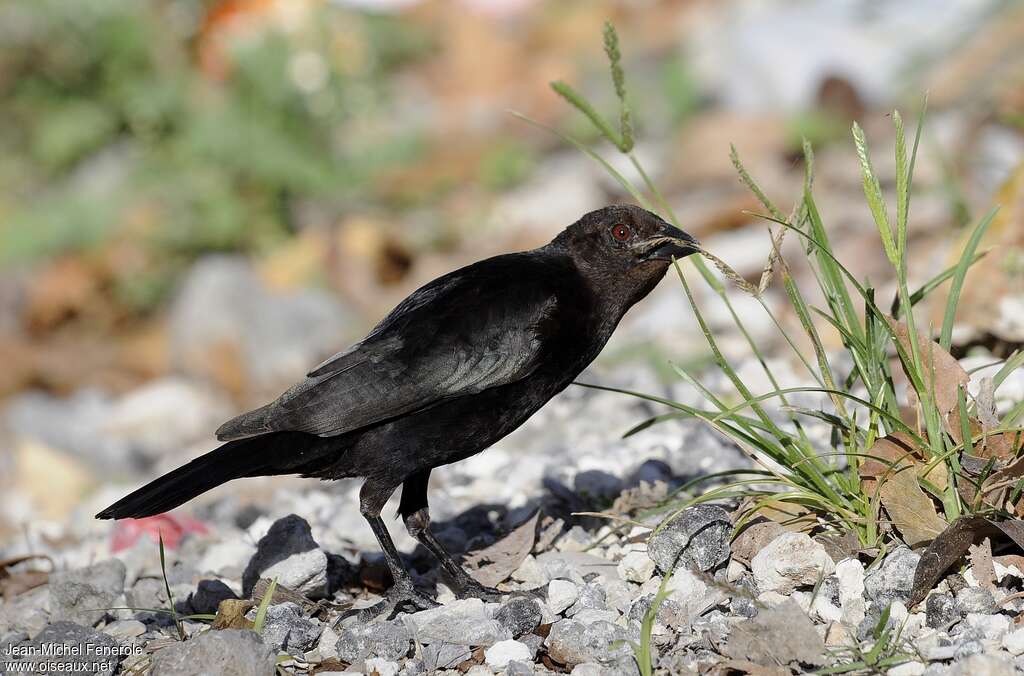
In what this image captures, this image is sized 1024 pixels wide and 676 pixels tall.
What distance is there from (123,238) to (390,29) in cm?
339

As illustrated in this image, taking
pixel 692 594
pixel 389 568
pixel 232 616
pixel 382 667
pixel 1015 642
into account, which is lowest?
pixel 1015 642

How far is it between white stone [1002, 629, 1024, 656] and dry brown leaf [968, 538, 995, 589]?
0.22 metres

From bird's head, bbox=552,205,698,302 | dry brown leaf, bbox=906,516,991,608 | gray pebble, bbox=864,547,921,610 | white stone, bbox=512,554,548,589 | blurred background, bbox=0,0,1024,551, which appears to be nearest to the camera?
dry brown leaf, bbox=906,516,991,608

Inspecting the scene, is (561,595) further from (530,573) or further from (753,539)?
(753,539)

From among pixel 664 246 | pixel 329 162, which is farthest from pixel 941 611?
pixel 329 162

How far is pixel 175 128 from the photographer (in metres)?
9.78

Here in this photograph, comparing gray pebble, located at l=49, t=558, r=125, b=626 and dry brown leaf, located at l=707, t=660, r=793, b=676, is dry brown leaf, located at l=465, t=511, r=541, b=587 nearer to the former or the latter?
dry brown leaf, located at l=707, t=660, r=793, b=676

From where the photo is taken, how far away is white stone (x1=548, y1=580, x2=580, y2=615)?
3.15 m

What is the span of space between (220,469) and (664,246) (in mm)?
1467

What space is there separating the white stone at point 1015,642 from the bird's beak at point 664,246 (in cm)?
137

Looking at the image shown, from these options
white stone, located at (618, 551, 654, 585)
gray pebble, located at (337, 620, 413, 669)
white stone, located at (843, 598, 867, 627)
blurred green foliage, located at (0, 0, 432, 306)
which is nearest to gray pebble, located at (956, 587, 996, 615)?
white stone, located at (843, 598, 867, 627)

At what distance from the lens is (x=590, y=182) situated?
338 inches

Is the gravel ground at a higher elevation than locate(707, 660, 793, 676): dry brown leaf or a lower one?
higher

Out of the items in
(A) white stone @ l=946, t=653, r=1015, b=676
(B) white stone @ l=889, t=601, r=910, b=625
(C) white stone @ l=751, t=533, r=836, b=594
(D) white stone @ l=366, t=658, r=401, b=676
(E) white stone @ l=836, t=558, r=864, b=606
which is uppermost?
(D) white stone @ l=366, t=658, r=401, b=676
